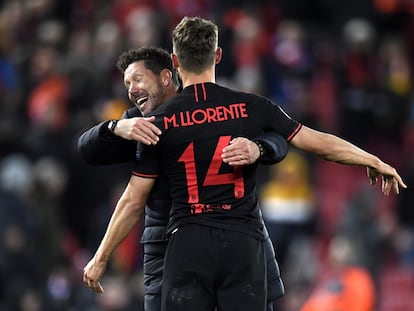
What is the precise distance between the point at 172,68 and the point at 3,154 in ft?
23.0

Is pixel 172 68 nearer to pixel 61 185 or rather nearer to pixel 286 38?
pixel 61 185

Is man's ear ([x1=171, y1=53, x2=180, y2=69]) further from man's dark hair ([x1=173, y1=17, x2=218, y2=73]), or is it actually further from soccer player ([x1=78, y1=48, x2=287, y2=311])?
soccer player ([x1=78, y1=48, x2=287, y2=311])

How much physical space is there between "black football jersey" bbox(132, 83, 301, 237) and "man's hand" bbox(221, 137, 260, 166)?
0.32 ft

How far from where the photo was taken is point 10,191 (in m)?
12.7

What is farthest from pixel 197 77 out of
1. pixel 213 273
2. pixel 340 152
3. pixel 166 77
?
pixel 213 273

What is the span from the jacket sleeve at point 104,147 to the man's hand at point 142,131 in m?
0.20

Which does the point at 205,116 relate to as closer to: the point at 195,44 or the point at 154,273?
the point at 195,44

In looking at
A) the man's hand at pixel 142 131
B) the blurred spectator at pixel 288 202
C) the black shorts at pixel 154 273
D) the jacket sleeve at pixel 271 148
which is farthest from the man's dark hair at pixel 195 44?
the blurred spectator at pixel 288 202

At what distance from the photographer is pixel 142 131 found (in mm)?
6156

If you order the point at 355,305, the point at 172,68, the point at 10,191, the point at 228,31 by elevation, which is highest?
the point at 172,68

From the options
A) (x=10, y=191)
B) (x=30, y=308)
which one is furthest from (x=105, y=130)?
(x=10, y=191)

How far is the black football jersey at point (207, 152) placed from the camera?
20.5 ft

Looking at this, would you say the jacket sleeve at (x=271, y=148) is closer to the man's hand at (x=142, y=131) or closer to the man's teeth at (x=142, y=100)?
the man's hand at (x=142, y=131)

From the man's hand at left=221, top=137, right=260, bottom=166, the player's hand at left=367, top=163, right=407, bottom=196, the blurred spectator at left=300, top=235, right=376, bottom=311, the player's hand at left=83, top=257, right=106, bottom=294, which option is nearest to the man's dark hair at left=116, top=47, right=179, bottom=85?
the man's hand at left=221, top=137, right=260, bottom=166
